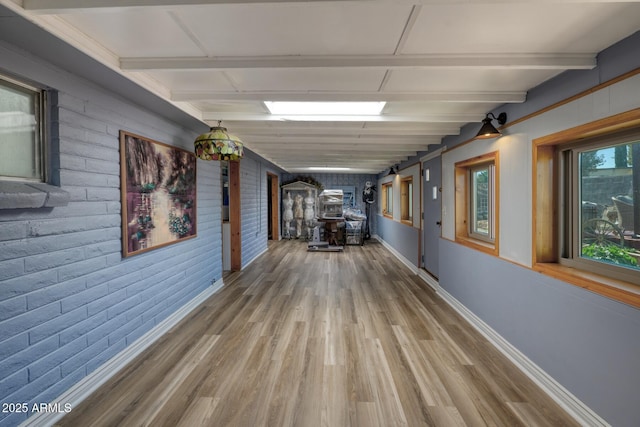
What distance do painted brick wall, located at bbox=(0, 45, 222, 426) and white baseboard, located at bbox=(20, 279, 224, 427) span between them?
0.05m

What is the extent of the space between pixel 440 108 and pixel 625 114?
58.9 inches

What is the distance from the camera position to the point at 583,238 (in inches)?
82.6

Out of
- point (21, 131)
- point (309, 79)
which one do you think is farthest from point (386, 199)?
point (21, 131)

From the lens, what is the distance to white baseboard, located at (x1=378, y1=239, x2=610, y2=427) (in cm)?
175

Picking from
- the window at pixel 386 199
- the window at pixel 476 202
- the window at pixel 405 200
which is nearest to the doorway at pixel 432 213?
the window at pixel 476 202

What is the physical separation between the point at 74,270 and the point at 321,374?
1865 millimetres

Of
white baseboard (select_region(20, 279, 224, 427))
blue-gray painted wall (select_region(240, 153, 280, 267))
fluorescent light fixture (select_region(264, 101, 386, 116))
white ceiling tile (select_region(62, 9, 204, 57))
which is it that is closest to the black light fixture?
fluorescent light fixture (select_region(264, 101, 386, 116))

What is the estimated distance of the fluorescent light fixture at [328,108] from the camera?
2.95 m

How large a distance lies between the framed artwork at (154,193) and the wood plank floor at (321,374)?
0.99 metres

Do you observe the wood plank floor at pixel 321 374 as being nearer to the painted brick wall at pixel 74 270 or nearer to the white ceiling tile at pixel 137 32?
the painted brick wall at pixel 74 270

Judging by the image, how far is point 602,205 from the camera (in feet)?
6.25

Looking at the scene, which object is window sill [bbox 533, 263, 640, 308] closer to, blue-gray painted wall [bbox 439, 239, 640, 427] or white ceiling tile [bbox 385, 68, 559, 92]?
blue-gray painted wall [bbox 439, 239, 640, 427]

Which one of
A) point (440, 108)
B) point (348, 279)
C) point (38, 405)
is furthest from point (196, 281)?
point (440, 108)

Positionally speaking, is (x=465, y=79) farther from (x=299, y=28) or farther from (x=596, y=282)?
(x=596, y=282)
